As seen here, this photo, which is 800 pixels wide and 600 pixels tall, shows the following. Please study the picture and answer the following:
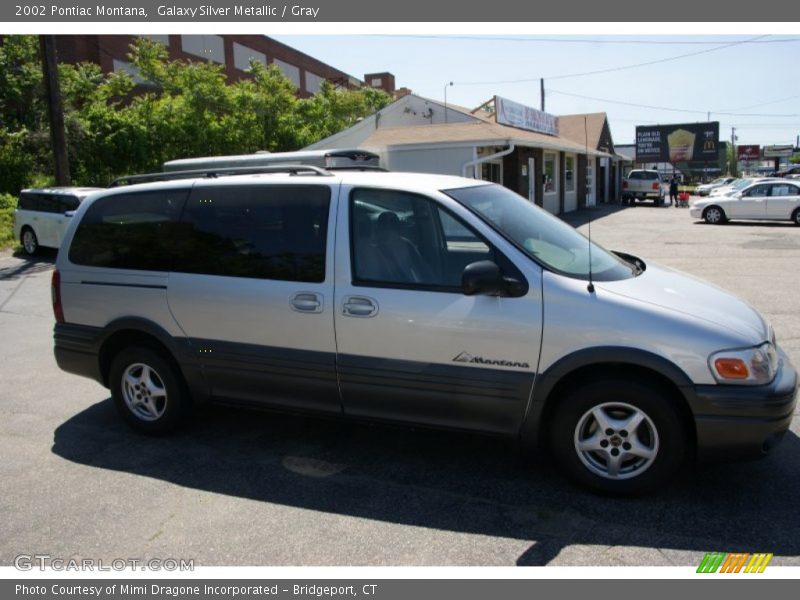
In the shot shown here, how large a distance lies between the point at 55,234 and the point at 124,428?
40.7 ft

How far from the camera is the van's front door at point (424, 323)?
377 cm

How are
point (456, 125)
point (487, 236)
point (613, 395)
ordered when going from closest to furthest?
point (613, 395), point (487, 236), point (456, 125)

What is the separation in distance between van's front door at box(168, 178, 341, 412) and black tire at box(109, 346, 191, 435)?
321mm

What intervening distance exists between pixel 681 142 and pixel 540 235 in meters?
64.9

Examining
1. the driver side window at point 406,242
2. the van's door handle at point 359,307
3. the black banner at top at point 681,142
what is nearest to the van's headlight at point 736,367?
the driver side window at point 406,242

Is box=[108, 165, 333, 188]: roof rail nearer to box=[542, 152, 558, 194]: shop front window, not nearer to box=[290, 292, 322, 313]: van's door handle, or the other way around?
box=[290, 292, 322, 313]: van's door handle

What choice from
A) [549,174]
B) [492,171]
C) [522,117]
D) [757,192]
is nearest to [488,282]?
[492,171]

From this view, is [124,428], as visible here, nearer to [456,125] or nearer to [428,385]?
[428,385]

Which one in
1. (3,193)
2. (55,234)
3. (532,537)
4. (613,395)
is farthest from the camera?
(3,193)

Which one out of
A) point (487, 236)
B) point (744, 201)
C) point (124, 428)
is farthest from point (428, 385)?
point (744, 201)

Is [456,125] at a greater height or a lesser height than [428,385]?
greater

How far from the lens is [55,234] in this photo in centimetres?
1566

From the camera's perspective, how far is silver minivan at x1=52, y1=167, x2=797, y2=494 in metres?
3.59

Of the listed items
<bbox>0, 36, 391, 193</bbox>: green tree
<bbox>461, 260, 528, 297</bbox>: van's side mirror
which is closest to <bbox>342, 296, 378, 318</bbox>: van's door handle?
<bbox>461, 260, 528, 297</bbox>: van's side mirror
